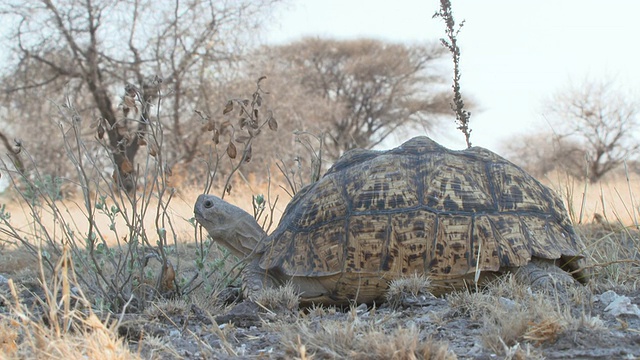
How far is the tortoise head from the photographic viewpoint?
410 cm

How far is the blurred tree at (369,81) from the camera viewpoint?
29891 mm

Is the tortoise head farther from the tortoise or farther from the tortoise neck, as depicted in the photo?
the tortoise

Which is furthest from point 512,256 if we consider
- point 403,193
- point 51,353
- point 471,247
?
point 51,353

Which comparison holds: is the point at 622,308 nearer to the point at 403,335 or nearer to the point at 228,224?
the point at 403,335

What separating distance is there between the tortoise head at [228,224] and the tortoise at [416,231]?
0.14m

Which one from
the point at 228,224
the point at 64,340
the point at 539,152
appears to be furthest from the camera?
the point at 539,152

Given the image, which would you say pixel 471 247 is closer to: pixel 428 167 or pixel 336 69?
pixel 428 167

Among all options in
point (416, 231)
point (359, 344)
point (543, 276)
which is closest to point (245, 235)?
point (416, 231)

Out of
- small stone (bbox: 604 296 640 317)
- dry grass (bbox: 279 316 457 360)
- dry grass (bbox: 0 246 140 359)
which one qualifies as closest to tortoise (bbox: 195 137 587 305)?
small stone (bbox: 604 296 640 317)

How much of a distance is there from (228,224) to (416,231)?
1.18 meters

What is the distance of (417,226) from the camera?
357cm

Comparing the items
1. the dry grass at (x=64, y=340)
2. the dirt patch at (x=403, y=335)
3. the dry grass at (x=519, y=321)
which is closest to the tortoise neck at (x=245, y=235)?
the dirt patch at (x=403, y=335)

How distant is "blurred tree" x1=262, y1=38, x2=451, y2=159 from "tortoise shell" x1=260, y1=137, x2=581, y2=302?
2551 cm

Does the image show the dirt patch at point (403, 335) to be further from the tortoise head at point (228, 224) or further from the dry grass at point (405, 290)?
the tortoise head at point (228, 224)
